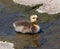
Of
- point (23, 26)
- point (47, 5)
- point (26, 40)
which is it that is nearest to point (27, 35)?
point (23, 26)

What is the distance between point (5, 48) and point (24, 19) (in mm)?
2237

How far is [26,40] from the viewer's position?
8180 mm

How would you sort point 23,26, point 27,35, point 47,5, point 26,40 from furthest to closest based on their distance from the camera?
point 47,5, point 23,26, point 27,35, point 26,40

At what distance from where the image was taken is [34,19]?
29.1 feet

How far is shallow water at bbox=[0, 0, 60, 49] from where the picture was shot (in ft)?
25.8

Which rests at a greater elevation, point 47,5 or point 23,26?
point 23,26

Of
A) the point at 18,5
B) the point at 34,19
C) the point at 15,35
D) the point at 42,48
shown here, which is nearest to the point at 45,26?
the point at 34,19

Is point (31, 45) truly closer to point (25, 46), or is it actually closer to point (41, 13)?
point (25, 46)

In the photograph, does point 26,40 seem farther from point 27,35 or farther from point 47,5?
point 47,5

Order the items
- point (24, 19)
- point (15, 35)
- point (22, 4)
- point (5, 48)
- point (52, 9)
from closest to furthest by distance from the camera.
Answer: point (5, 48) < point (15, 35) < point (24, 19) < point (52, 9) < point (22, 4)

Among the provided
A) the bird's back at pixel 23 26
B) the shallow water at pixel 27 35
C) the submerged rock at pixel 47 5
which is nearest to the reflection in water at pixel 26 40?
the shallow water at pixel 27 35

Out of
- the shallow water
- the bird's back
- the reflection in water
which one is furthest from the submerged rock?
the reflection in water

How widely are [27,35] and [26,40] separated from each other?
53 cm

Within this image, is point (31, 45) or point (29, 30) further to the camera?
point (29, 30)
